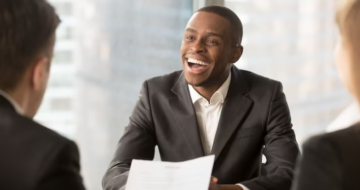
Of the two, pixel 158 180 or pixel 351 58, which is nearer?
pixel 351 58

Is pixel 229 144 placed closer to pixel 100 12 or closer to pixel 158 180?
pixel 158 180

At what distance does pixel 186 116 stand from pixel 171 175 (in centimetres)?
51

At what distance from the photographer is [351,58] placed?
1234mm

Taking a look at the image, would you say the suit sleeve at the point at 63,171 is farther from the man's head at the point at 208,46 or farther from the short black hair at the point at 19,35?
the man's head at the point at 208,46

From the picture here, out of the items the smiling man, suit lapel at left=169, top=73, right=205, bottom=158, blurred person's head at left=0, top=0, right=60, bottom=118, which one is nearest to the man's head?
the smiling man

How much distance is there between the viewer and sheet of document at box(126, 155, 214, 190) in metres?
2.00

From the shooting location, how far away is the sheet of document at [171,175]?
2.00 meters

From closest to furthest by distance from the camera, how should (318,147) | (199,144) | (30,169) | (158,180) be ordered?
(30,169), (318,147), (158,180), (199,144)

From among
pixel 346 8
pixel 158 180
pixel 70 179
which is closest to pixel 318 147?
pixel 346 8

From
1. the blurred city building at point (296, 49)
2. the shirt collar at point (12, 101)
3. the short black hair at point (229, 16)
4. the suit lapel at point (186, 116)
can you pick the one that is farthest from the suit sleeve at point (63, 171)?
the blurred city building at point (296, 49)

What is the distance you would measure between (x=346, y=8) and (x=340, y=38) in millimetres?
83

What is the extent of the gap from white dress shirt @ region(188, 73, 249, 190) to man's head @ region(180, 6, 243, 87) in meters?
0.07

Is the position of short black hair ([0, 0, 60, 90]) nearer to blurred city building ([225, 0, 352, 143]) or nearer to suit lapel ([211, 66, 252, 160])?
suit lapel ([211, 66, 252, 160])

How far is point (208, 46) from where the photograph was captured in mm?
2525
